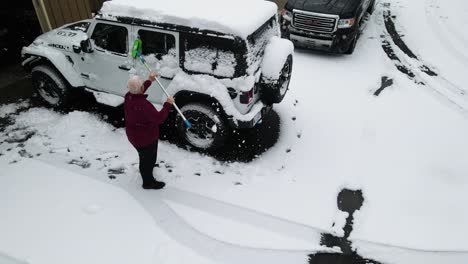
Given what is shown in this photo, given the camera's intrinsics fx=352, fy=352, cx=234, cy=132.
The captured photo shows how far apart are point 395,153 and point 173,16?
4.06 m

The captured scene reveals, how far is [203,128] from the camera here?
546cm

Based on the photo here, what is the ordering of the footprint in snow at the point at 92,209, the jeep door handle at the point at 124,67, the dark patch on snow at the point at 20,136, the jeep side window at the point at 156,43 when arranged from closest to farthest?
the footprint in snow at the point at 92,209 → the jeep side window at the point at 156,43 → the jeep door handle at the point at 124,67 → the dark patch on snow at the point at 20,136

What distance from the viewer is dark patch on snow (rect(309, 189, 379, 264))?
4.07 meters

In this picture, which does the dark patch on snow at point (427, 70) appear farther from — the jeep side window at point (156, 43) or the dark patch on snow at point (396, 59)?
the jeep side window at point (156, 43)

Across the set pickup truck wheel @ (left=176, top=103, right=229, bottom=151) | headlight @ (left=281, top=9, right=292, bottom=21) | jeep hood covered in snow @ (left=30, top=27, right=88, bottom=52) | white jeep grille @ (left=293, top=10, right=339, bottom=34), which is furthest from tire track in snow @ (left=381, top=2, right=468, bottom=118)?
jeep hood covered in snow @ (left=30, top=27, right=88, bottom=52)

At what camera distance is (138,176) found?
5.11m

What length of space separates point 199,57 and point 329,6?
4.82m

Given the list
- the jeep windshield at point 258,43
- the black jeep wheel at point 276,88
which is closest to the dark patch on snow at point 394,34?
the black jeep wheel at point 276,88

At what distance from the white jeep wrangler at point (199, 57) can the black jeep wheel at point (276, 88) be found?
0.01 metres

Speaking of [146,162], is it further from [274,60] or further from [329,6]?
[329,6]

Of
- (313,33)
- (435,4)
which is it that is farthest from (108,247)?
(435,4)

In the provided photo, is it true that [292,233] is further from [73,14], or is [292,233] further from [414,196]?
[73,14]

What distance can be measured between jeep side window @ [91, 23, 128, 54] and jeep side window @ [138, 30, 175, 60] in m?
0.32

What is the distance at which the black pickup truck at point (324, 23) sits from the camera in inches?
321
